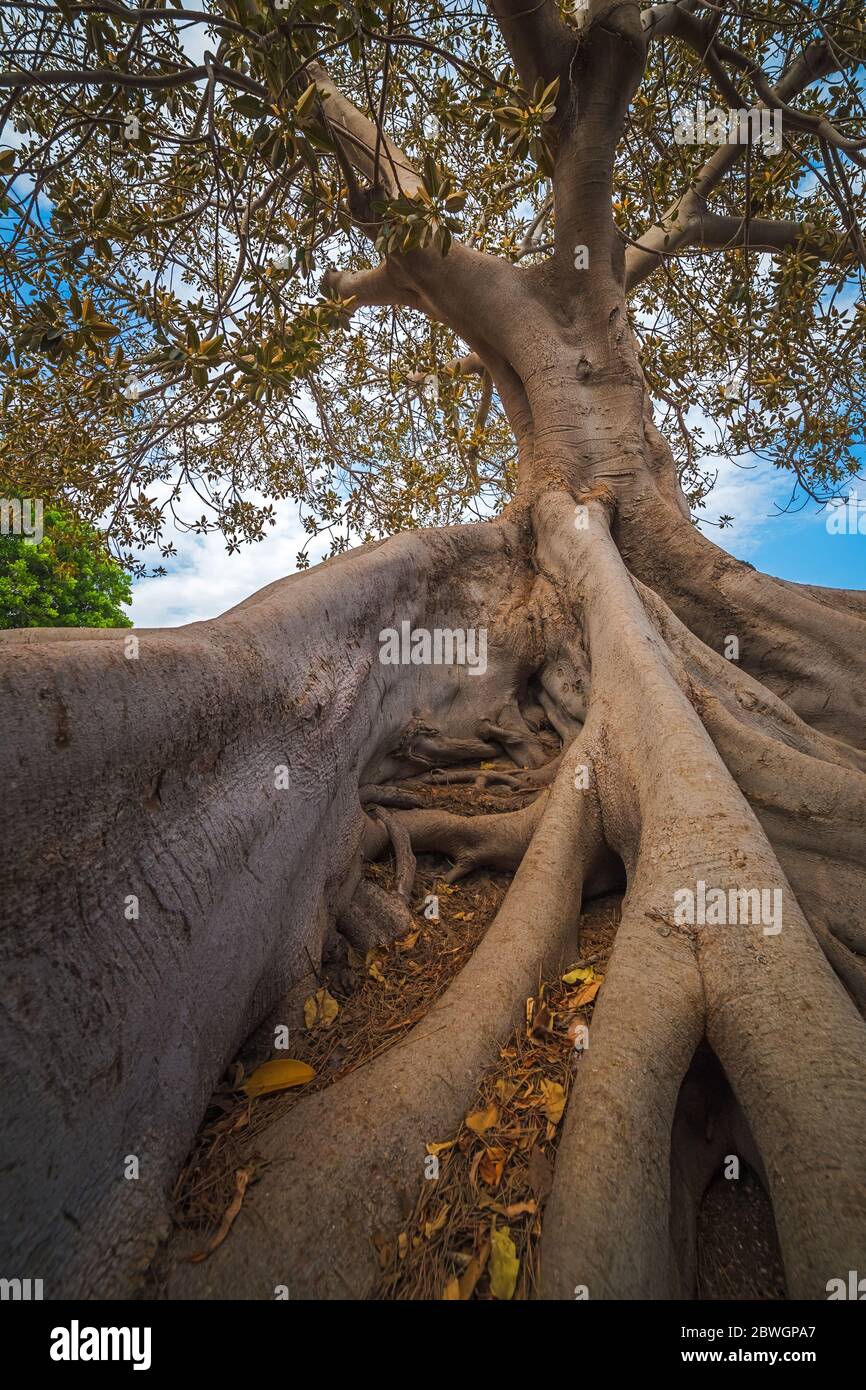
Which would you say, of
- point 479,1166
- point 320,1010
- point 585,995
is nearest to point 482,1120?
point 479,1166

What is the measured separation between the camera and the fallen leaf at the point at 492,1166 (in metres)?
1.43

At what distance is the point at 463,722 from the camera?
13.0ft

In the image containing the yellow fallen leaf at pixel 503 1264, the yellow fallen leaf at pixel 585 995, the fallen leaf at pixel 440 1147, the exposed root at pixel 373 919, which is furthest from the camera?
the exposed root at pixel 373 919

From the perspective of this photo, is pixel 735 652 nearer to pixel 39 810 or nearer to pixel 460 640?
pixel 460 640

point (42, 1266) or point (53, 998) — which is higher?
point (53, 998)

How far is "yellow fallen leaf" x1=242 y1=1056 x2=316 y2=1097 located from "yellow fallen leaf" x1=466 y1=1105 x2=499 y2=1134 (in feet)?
1.83

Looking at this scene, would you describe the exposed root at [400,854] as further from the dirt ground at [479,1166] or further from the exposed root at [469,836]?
the dirt ground at [479,1166]

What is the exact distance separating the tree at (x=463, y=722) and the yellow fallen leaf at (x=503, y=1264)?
0.11 meters

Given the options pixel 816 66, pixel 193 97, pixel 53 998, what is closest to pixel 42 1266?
pixel 53 998

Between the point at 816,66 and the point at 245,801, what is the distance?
6.71 meters

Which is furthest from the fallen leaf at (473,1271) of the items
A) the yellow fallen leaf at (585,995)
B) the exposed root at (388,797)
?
the exposed root at (388,797)

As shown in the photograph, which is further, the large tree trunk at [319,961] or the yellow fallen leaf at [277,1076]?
the yellow fallen leaf at [277,1076]

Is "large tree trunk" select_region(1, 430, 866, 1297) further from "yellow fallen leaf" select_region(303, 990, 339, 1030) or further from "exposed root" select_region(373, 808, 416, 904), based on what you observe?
"exposed root" select_region(373, 808, 416, 904)
